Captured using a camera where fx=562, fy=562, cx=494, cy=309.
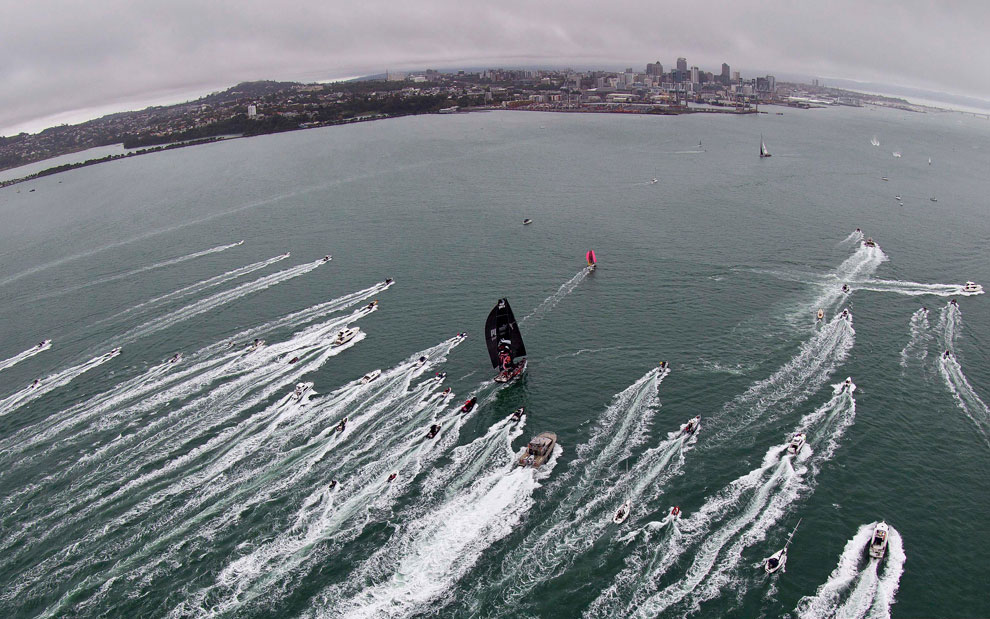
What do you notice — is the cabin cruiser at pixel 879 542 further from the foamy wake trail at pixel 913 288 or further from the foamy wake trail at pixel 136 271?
the foamy wake trail at pixel 136 271

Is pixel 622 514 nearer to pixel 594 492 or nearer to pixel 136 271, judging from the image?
pixel 594 492

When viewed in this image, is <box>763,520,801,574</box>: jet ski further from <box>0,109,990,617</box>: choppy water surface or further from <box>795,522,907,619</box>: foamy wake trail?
<box>795,522,907,619</box>: foamy wake trail

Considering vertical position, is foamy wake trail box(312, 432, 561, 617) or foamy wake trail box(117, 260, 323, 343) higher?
foamy wake trail box(117, 260, 323, 343)

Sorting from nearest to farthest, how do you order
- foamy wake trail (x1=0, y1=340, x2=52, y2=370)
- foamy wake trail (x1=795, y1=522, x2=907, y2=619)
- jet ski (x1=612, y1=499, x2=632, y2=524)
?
foamy wake trail (x1=795, y1=522, x2=907, y2=619) → jet ski (x1=612, y1=499, x2=632, y2=524) → foamy wake trail (x1=0, y1=340, x2=52, y2=370)

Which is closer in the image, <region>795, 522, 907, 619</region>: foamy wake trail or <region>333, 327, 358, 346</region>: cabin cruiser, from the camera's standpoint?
<region>795, 522, 907, 619</region>: foamy wake trail

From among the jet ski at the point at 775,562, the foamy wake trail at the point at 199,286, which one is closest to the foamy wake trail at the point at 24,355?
the foamy wake trail at the point at 199,286

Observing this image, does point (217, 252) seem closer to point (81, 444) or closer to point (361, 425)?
point (81, 444)

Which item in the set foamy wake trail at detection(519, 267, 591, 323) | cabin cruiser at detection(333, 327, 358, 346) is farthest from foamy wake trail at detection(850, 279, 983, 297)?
cabin cruiser at detection(333, 327, 358, 346)

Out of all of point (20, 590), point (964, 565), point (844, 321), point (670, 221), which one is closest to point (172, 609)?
point (20, 590)
